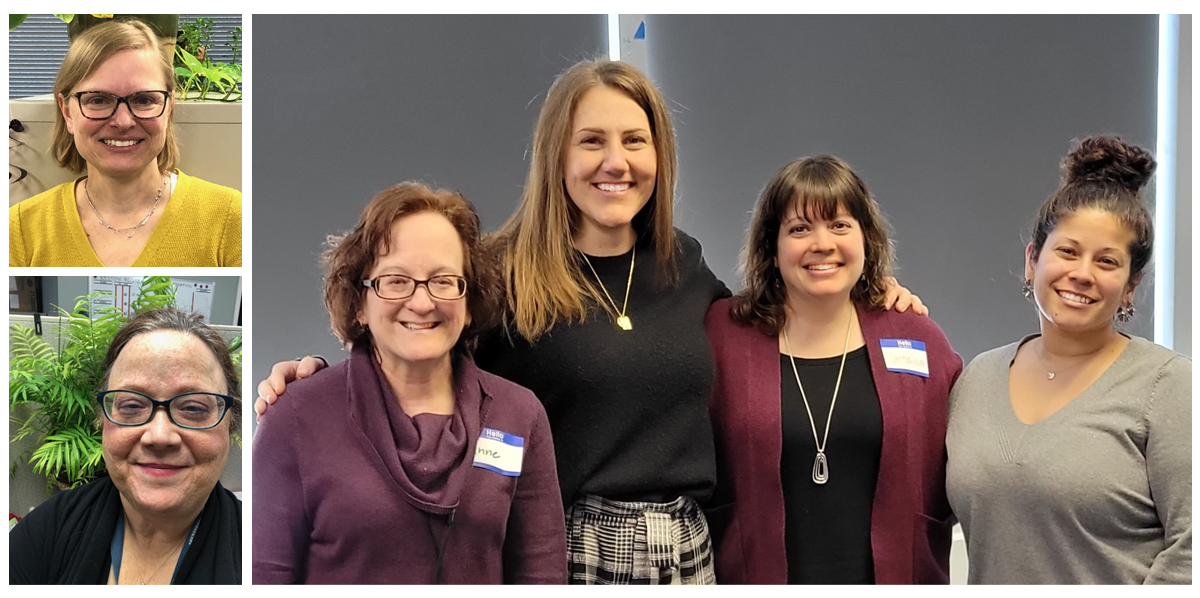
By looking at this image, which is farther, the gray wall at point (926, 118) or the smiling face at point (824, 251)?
the gray wall at point (926, 118)

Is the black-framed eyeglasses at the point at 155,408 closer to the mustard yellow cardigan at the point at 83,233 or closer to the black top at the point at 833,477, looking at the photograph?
the mustard yellow cardigan at the point at 83,233

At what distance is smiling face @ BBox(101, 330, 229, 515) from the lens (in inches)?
89.4

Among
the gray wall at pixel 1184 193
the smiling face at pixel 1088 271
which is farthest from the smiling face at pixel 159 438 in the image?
the gray wall at pixel 1184 193

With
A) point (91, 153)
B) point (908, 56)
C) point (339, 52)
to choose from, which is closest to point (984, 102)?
point (908, 56)

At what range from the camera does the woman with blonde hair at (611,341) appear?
220 centimetres

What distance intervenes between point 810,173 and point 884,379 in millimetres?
524

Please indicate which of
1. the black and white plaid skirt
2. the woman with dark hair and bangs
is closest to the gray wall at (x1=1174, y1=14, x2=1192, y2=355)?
the woman with dark hair and bangs

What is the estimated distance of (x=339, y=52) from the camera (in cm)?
242

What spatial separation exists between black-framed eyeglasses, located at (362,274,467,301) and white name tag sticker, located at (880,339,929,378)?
1.03m

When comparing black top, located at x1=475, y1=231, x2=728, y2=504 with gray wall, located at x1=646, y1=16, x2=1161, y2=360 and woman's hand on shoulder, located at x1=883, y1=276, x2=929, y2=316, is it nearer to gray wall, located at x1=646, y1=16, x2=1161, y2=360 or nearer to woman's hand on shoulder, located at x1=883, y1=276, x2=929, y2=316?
gray wall, located at x1=646, y1=16, x2=1161, y2=360

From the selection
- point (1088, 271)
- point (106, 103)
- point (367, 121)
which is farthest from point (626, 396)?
point (106, 103)

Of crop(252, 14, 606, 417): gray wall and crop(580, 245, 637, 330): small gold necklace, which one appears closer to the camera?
crop(580, 245, 637, 330): small gold necklace

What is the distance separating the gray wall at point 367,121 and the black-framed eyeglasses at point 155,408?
0.14 meters

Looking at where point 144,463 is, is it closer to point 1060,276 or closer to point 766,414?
point 766,414
